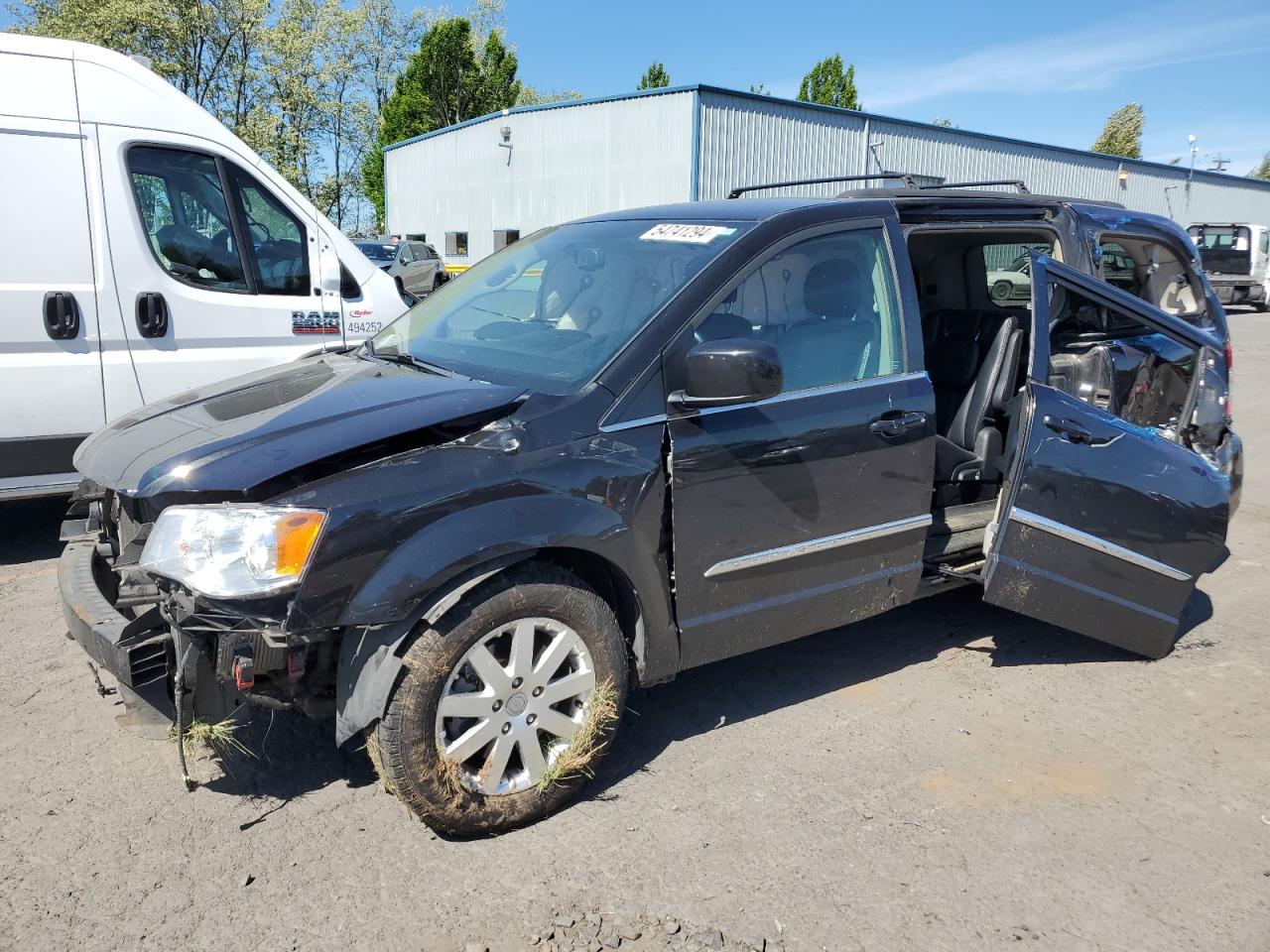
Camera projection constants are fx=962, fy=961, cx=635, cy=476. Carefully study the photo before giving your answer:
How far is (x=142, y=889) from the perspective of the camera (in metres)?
2.57

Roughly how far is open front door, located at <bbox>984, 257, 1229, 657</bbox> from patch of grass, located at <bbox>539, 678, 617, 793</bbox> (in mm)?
1703

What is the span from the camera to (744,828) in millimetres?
2912

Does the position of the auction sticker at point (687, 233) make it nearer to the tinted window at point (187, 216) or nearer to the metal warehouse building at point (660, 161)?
the tinted window at point (187, 216)

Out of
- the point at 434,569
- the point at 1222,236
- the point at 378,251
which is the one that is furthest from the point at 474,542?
the point at 1222,236

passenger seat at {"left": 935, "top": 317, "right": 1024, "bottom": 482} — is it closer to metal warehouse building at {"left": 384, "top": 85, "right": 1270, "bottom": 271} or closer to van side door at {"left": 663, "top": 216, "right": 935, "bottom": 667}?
van side door at {"left": 663, "top": 216, "right": 935, "bottom": 667}

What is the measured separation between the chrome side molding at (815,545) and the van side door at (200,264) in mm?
3546

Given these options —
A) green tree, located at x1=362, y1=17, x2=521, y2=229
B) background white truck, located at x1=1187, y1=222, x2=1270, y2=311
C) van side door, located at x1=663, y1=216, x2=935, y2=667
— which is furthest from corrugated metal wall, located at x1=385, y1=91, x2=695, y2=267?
van side door, located at x1=663, y1=216, x2=935, y2=667

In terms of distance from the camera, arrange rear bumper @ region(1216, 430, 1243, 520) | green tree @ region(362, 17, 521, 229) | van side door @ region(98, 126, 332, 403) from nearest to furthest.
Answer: rear bumper @ region(1216, 430, 1243, 520) → van side door @ region(98, 126, 332, 403) → green tree @ region(362, 17, 521, 229)

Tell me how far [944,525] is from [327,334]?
12.3ft

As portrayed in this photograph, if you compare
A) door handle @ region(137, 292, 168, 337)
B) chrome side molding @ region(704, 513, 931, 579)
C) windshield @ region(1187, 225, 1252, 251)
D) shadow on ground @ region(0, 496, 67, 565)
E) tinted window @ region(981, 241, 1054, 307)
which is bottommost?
shadow on ground @ region(0, 496, 67, 565)

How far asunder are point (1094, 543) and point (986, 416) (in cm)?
87

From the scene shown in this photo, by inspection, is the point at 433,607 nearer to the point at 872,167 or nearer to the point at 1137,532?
the point at 1137,532

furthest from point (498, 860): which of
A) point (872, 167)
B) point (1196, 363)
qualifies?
point (872, 167)

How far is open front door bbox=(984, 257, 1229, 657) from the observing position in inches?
149
